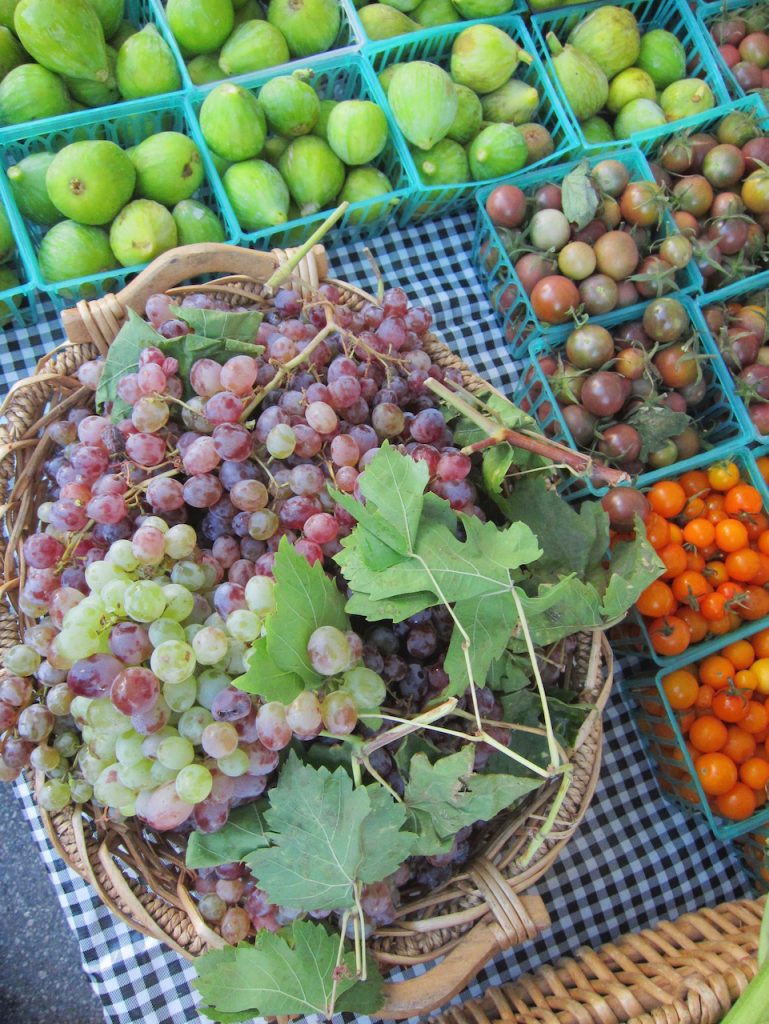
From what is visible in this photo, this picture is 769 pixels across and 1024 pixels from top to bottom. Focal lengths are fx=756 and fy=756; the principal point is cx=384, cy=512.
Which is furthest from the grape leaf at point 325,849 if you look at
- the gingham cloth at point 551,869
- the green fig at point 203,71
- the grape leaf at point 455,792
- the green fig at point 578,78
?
the green fig at point 578,78

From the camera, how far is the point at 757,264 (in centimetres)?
135

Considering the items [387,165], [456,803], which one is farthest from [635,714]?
[387,165]

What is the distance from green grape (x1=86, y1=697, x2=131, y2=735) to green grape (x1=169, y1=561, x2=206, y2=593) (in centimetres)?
13

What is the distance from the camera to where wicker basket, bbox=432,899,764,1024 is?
74 cm

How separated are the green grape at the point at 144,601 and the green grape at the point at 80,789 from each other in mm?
202

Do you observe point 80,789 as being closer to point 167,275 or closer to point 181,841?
point 181,841

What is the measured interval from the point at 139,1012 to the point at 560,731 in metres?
0.63

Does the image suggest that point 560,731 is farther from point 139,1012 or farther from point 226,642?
point 139,1012

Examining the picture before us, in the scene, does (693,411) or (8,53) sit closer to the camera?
(8,53)

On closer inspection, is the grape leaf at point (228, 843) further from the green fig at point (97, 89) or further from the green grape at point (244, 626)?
the green fig at point (97, 89)

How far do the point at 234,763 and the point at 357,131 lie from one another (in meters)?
0.93

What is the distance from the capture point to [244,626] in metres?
0.71

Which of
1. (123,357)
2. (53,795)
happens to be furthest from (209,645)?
(123,357)

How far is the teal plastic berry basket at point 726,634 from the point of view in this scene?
1.10m
